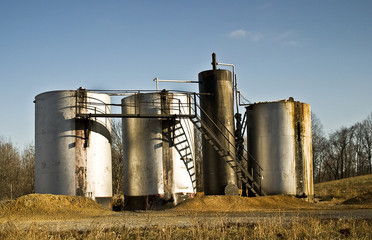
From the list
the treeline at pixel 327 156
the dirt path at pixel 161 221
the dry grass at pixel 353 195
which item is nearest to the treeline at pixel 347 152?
the treeline at pixel 327 156

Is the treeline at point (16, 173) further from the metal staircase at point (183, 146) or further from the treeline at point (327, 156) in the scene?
the metal staircase at point (183, 146)

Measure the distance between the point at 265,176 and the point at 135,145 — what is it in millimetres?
7529

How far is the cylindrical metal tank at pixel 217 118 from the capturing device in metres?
26.0

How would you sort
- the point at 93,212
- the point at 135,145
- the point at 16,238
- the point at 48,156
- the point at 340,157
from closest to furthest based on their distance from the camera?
the point at 16,238 → the point at 93,212 → the point at 48,156 → the point at 135,145 → the point at 340,157

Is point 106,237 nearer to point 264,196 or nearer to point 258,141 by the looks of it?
point 264,196

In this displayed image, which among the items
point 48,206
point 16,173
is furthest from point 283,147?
point 16,173

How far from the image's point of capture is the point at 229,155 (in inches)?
982

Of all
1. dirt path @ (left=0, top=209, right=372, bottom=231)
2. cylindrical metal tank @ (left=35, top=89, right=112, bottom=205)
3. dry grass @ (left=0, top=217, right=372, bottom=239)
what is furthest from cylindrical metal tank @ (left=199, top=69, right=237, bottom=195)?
dry grass @ (left=0, top=217, right=372, bottom=239)

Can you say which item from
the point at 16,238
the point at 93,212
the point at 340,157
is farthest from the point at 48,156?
the point at 340,157

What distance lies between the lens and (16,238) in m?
10.3

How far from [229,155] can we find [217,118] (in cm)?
258

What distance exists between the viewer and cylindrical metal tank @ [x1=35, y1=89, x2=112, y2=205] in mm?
23875

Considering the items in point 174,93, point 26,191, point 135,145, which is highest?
point 174,93

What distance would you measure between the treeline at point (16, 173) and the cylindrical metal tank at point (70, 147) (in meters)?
Result: 26.4
